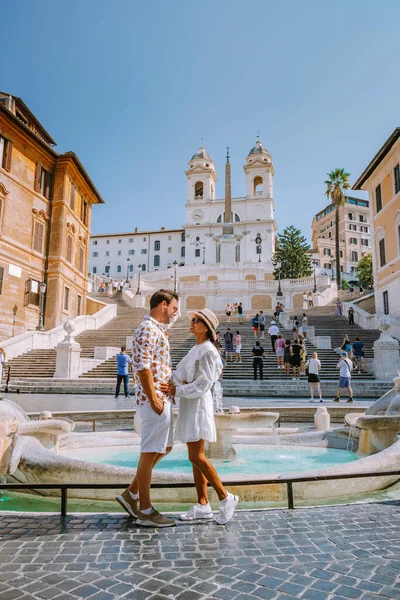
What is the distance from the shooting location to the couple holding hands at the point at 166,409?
11.0 ft

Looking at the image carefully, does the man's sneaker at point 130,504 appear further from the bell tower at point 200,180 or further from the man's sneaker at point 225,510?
the bell tower at point 200,180

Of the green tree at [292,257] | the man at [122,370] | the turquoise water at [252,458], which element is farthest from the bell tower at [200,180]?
the turquoise water at [252,458]

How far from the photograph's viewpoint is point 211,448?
6.62 m

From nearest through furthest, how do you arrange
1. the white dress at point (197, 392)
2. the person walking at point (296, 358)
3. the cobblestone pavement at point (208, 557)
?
the cobblestone pavement at point (208, 557) → the white dress at point (197, 392) → the person walking at point (296, 358)

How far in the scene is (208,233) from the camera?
80.4 m

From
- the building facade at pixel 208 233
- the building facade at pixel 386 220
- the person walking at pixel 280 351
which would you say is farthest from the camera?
the building facade at pixel 208 233

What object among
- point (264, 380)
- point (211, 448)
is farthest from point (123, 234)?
point (211, 448)

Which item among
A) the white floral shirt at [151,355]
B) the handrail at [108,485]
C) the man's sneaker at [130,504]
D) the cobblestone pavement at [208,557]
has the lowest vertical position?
the cobblestone pavement at [208,557]

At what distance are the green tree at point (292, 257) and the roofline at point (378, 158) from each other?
28.9m

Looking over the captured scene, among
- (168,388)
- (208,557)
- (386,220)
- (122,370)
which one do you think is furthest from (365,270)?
(208,557)

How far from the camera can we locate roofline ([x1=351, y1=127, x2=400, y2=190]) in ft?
82.7

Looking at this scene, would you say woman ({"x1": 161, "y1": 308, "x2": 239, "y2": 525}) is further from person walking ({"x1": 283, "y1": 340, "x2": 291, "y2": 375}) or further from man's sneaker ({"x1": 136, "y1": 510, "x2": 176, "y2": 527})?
person walking ({"x1": 283, "y1": 340, "x2": 291, "y2": 375})

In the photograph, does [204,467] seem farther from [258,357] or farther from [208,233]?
[208,233]

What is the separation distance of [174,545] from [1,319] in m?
24.3
